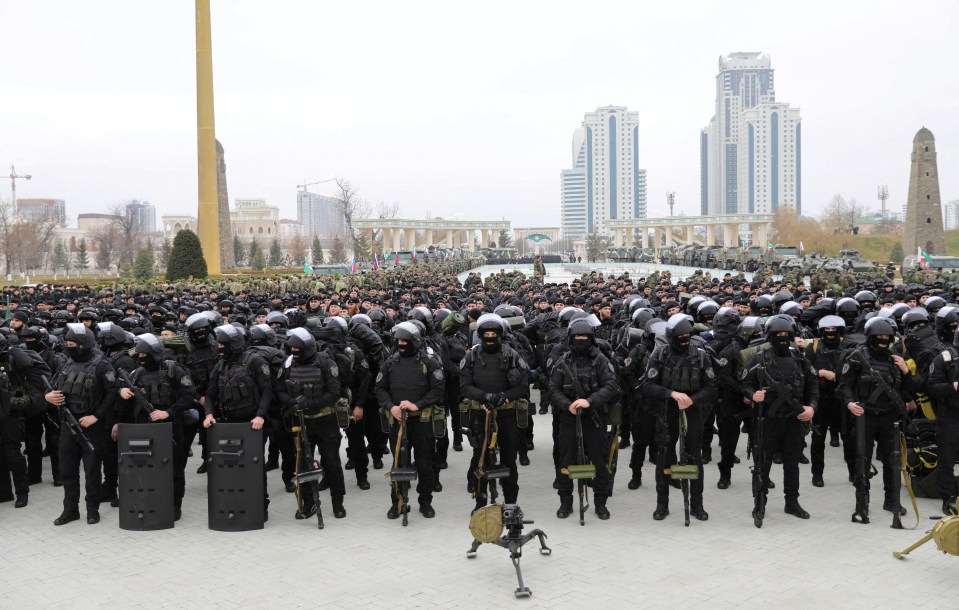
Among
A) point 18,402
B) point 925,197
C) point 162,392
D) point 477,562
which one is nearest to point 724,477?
point 477,562

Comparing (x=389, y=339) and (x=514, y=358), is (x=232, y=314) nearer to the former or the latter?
(x=389, y=339)

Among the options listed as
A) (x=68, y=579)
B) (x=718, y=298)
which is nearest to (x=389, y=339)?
(x=68, y=579)

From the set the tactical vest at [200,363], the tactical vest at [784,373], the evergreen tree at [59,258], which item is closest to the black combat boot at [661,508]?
the tactical vest at [784,373]

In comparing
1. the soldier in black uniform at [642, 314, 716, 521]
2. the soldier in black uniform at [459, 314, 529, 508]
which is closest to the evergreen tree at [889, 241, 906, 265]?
the soldier in black uniform at [642, 314, 716, 521]

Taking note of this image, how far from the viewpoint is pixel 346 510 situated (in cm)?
877

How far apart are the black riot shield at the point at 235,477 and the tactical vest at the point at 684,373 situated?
3.90 m

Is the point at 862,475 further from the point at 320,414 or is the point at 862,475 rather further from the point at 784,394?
the point at 320,414

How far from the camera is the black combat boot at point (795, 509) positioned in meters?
8.16

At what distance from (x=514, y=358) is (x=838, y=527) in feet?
11.1

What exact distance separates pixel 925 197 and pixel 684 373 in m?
62.5

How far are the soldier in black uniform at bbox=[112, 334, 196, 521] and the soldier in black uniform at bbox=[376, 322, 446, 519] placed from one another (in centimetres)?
197

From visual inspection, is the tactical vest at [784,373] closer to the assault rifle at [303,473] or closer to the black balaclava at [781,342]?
the black balaclava at [781,342]

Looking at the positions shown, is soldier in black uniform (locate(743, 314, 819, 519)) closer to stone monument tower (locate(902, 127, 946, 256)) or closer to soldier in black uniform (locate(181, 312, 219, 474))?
soldier in black uniform (locate(181, 312, 219, 474))

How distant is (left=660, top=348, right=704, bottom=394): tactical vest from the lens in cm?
799
